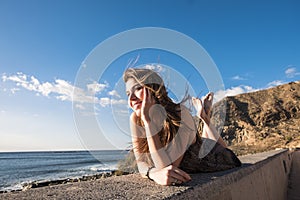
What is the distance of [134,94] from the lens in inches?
75.2

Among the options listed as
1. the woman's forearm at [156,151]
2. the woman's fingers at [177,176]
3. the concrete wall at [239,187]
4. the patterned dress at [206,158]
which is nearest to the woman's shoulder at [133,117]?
the woman's forearm at [156,151]

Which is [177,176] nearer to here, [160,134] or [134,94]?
[160,134]

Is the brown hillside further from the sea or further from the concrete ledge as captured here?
the concrete ledge

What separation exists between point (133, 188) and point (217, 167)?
104cm

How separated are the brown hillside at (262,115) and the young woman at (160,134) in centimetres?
3409

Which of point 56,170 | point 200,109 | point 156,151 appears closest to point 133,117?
point 156,151

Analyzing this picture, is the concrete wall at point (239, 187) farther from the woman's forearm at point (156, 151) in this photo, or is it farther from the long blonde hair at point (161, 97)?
the long blonde hair at point (161, 97)

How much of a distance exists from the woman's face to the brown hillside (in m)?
34.5

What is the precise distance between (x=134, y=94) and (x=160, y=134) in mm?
351

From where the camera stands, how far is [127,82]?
199cm

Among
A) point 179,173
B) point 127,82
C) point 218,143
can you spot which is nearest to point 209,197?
point 179,173

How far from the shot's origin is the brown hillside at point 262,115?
36.8 metres

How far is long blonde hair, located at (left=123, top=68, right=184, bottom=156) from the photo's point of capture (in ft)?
6.03

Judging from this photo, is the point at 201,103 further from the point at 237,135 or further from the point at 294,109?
the point at 294,109
